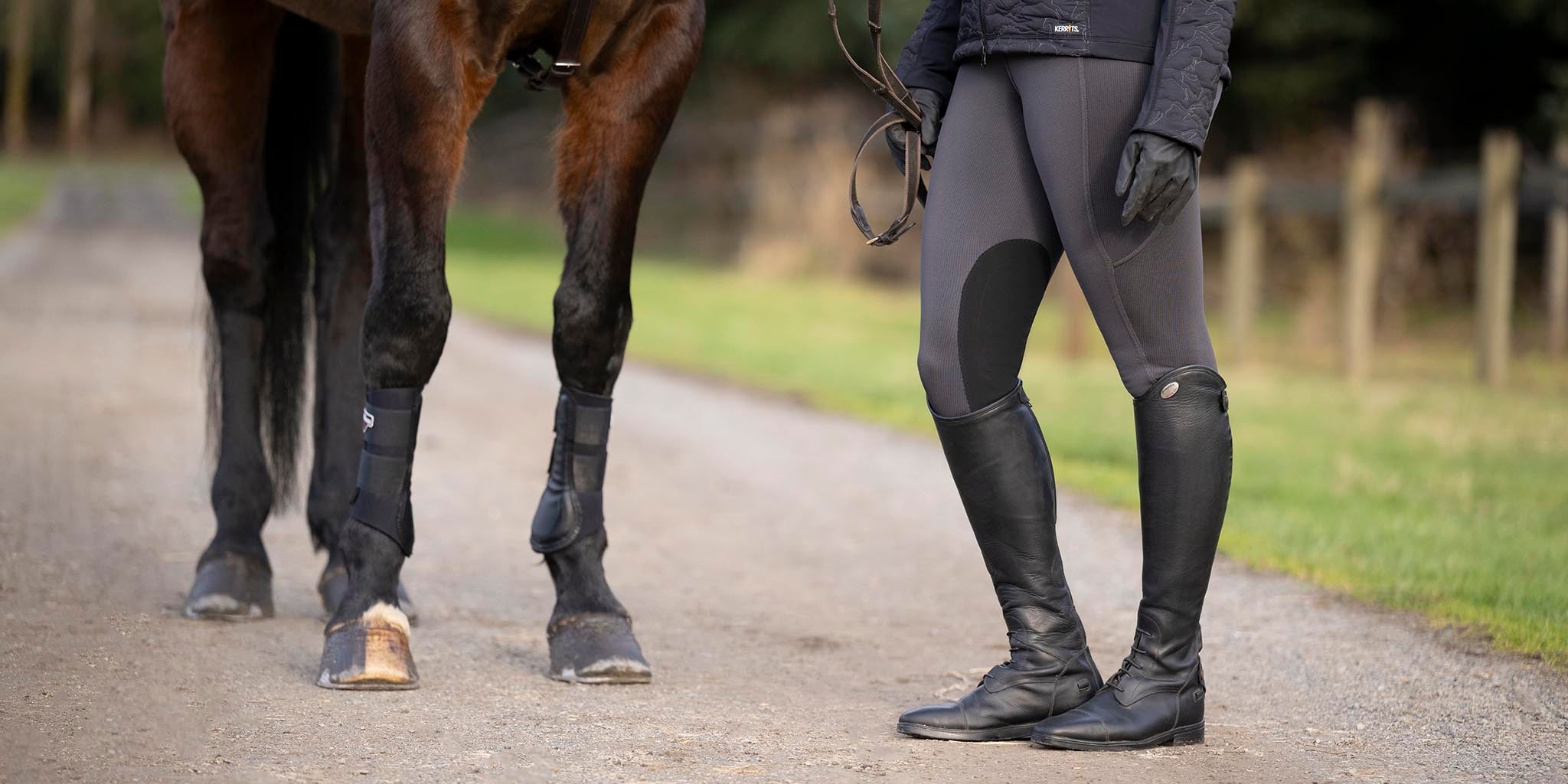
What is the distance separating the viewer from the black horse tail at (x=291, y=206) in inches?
168

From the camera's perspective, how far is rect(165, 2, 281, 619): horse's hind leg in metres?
3.96

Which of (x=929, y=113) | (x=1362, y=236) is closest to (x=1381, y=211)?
(x=1362, y=236)

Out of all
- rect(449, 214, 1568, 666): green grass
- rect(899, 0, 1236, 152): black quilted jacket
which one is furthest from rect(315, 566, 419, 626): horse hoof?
rect(449, 214, 1568, 666): green grass

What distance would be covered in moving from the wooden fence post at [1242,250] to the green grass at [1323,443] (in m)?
0.29

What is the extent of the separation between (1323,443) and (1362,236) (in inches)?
154

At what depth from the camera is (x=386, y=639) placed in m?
3.20

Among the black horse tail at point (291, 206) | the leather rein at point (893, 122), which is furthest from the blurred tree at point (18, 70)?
the leather rein at point (893, 122)

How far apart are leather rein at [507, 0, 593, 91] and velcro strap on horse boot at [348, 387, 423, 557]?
70 centimetres

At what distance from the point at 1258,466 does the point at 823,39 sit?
18.0m

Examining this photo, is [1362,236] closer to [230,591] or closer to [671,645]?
[671,645]

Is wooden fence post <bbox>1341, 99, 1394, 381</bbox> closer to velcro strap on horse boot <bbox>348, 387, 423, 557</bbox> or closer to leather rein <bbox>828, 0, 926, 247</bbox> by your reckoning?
leather rein <bbox>828, 0, 926, 247</bbox>

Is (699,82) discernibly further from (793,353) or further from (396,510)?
(396,510)

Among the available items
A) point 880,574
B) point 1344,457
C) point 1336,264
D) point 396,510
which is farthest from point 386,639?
point 1336,264

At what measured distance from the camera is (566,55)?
10.6ft
